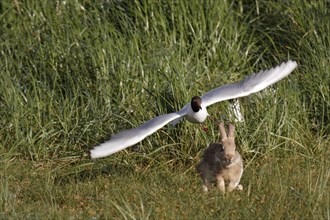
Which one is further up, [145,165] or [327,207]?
[327,207]

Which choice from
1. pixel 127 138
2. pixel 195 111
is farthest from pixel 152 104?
pixel 127 138

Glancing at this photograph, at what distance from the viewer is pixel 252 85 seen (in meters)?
7.02

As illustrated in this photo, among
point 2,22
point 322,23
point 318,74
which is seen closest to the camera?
point 318,74

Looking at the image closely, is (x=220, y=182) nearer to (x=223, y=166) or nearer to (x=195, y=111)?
(x=223, y=166)

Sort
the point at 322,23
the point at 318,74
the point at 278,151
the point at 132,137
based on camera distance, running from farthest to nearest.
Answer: the point at 322,23
the point at 318,74
the point at 278,151
the point at 132,137

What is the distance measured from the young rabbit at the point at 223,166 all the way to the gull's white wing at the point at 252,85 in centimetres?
42

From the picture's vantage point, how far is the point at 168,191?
21.5ft

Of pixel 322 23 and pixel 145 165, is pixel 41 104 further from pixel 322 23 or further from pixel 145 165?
pixel 322 23

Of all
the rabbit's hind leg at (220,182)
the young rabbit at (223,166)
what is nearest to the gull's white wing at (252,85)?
the young rabbit at (223,166)

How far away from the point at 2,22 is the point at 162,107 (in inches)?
92.5

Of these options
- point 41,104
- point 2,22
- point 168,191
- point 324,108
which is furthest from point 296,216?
point 2,22

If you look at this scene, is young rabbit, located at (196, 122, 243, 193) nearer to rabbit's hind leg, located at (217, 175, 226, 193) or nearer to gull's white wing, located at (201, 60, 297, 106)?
rabbit's hind leg, located at (217, 175, 226, 193)

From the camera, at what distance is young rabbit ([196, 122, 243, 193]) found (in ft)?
21.2

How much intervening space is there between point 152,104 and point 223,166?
4.68 feet
